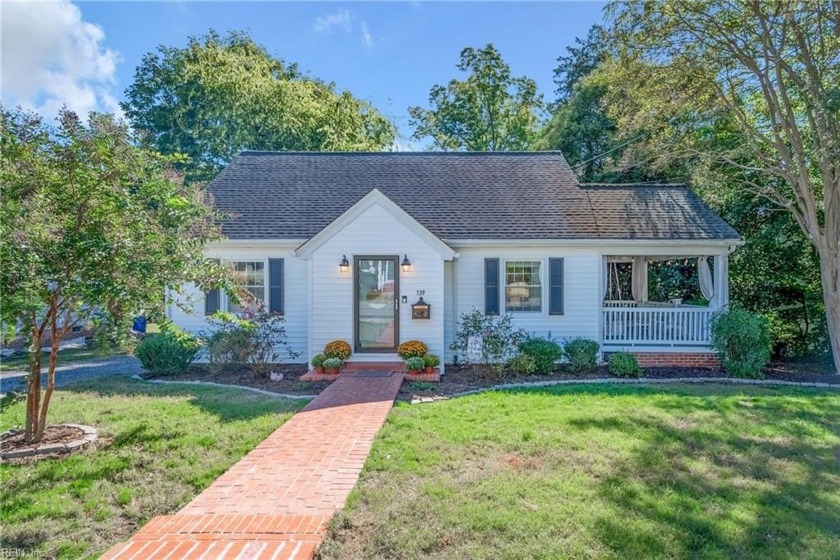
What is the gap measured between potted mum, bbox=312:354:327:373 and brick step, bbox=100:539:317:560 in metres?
6.37

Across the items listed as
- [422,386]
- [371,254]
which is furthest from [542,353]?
[371,254]

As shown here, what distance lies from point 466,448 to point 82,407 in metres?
6.16

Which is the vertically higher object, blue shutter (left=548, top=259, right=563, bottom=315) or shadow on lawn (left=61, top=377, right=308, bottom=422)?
blue shutter (left=548, top=259, right=563, bottom=315)

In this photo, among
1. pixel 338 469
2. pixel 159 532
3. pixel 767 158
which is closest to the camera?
pixel 159 532

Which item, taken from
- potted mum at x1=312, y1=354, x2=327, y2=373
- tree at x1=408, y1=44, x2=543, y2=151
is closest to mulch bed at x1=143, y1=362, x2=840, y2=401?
potted mum at x1=312, y1=354, x2=327, y2=373

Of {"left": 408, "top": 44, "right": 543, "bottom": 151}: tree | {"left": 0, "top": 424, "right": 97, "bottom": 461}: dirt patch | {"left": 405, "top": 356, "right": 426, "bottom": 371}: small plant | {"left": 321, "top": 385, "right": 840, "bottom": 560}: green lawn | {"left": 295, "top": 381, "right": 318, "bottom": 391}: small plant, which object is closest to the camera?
{"left": 321, "top": 385, "right": 840, "bottom": 560}: green lawn

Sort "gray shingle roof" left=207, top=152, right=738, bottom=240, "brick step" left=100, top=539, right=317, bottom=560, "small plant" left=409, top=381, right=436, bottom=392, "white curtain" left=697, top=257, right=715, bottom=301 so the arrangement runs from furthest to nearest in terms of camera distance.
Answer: "white curtain" left=697, top=257, right=715, bottom=301, "gray shingle roof" left=207, top=152, right=738, bottom=240, "small plant" left=409, top=381, right=436, bottom=392, "brick step" left=100, top=539, right=317, bottom=560

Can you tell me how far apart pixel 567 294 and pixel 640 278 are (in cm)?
488

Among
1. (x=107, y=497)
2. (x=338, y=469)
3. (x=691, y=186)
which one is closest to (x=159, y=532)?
(x=107, y=497)

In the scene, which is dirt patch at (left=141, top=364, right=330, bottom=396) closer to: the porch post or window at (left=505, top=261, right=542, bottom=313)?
window at (left=505, top=261, right=542, bottom=313)

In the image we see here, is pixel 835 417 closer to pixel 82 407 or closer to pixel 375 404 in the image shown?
pixel 375 404

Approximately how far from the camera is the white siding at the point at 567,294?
11.1 metres

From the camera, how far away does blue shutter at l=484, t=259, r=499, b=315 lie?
11.1m

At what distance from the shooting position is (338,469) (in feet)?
15.4
